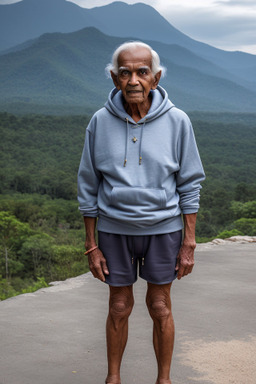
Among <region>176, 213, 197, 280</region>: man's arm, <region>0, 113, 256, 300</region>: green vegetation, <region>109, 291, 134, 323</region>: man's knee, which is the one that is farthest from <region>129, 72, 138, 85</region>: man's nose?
<region>0, 113, 256, 300</region>: green vegetation

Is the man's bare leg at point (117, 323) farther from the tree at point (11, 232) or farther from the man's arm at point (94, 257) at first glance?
the tree at point (11, 232)

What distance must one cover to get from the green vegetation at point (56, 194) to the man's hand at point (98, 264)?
129 inches

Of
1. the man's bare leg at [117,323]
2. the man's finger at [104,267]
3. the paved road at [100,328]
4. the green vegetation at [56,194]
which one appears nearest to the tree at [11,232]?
the green vegetation at [56,194]

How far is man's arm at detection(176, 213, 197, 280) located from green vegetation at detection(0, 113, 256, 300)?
11.0 ft

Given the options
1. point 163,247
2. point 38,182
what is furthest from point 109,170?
point 38,182

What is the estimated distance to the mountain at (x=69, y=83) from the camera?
14125cm

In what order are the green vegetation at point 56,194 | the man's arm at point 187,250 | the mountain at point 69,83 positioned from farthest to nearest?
the mountain at point 69,83 → the green vegetation at point 56,194 → the man's arm at point 187,250

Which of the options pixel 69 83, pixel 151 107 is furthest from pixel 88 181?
pixel 69 83

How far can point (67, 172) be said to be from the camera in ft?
212

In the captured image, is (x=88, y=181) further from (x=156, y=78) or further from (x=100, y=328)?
(x=100, y=328)

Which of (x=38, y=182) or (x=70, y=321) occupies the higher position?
(x=70, y=321)

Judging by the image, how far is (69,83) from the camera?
15588 centimetres

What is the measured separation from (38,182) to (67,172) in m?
5.39

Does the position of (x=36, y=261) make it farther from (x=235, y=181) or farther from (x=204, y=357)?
(x=235, y=181)
